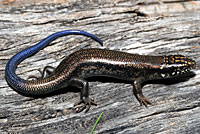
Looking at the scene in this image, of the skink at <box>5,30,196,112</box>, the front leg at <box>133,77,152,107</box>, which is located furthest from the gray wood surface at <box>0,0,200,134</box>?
the skink at <box>5,30,196,112</box>

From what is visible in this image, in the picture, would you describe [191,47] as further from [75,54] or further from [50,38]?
[50,38]

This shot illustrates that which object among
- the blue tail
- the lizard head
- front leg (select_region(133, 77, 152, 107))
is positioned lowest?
front leg (select_region(133, 77, 152, 107))

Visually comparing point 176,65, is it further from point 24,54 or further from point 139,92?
point 24,54

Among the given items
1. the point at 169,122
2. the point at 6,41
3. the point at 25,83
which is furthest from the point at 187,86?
the point at 6,41

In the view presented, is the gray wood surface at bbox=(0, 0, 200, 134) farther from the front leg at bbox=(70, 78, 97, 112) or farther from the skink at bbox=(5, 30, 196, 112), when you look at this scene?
the skink at bbox=(5, 30, 196, 112)

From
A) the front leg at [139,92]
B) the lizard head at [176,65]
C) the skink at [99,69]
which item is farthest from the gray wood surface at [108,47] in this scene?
the lizard head at [176,65]

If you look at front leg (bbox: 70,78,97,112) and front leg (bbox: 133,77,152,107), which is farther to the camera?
front leg (bbox: 133,77,152,107)
